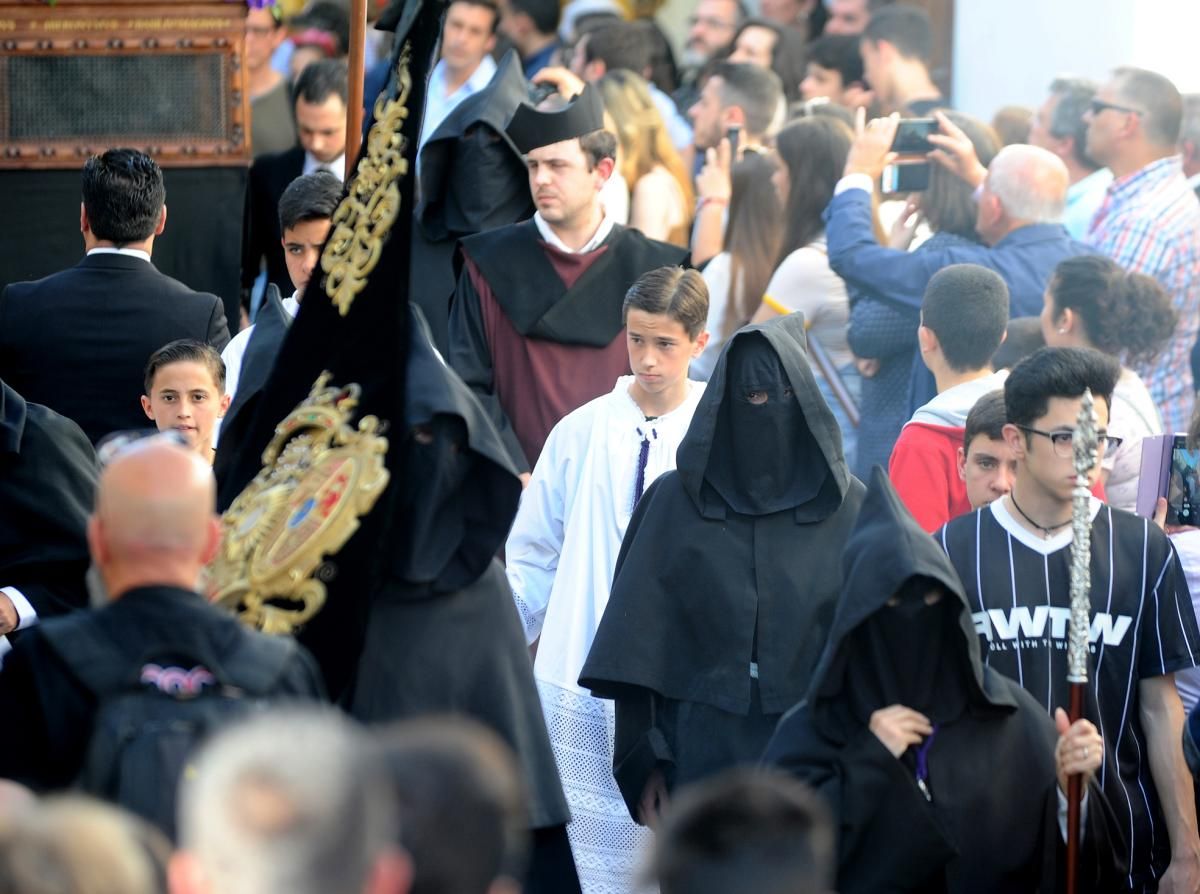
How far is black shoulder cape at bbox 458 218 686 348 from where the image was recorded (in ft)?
26.0

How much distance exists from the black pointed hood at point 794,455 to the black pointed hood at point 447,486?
3.89 ft

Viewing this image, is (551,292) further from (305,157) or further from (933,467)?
(305,157)

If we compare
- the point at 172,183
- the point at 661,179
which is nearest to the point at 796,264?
the point at 661,179

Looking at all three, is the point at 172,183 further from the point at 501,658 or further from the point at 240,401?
the point at 501,658

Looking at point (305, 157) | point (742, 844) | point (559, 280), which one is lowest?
point (559, 280)

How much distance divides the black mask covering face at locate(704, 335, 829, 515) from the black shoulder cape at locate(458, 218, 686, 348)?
1.87 meters

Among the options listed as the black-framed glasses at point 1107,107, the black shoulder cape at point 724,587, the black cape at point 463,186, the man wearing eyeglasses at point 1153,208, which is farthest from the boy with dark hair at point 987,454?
the black-framed glasses at point 1107,107

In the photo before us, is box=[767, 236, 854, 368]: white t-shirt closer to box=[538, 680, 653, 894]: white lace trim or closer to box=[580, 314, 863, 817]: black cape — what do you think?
box=[538, 680, 653, 894]: white lace trim

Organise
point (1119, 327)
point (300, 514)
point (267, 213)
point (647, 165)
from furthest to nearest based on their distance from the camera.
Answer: point (647, 165) → point (267, 213) → point (1119, 327) → point (300, 514)

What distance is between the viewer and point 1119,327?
25.7ft

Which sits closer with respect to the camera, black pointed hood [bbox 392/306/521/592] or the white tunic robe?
black pointed hood [bbox 392/306/521/592]

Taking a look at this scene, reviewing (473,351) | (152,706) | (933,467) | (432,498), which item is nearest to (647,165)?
(473,351)

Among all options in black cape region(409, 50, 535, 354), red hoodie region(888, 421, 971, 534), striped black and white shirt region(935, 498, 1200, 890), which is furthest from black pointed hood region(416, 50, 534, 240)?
striped black and white shirt region(935, 498, 1200, 890)

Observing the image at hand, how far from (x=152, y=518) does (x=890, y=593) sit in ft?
6.16
